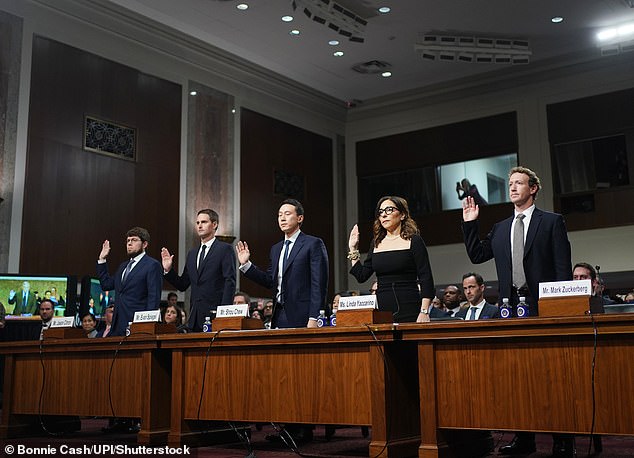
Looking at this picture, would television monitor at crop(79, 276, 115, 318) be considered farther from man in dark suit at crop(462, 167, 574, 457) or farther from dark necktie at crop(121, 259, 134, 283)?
man in dark suit at crop(462, 167, 574, 457)

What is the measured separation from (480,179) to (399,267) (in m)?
8.85

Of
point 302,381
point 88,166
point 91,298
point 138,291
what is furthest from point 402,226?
point 88,166

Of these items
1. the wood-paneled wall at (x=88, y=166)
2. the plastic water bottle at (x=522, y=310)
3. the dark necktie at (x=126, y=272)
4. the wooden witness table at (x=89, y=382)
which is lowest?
the wooden witness table at (x=89, y=382)

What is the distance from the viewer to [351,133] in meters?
13.8

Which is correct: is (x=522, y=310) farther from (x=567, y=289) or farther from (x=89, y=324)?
(x=89, y=324)

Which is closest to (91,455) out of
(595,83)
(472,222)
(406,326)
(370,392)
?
(370,392)

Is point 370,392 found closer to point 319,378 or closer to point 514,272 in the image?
point 319,378

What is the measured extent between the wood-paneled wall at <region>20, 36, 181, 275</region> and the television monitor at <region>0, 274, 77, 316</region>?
0.57 m

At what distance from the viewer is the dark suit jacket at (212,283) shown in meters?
4.69

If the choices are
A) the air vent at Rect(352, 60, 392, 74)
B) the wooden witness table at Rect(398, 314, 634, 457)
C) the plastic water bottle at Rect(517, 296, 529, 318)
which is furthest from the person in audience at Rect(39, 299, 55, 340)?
the air vent at Rect(352, 60, 392, 74)

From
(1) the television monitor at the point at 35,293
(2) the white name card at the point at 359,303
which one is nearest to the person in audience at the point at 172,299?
(1) the television monitor at the point at 35,293

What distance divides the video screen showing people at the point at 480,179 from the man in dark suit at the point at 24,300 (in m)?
7.04

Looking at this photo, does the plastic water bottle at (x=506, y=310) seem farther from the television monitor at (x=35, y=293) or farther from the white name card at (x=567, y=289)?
the television monitor at (x=35, y=293)

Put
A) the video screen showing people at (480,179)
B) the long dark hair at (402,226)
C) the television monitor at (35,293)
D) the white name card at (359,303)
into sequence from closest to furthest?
the white name card at (359,303) < the long dark hair at (402,226) < the television monitor at (35,293) < the video screen showing people at (480,179)
